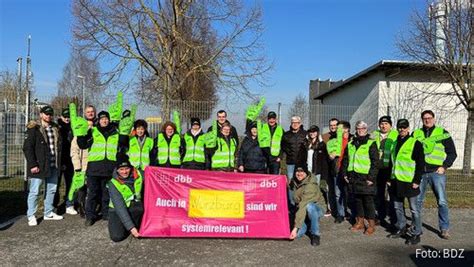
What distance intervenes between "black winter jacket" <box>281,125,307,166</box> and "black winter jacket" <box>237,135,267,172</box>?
0.52m

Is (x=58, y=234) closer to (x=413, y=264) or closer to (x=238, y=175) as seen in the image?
(x=238, y=175)

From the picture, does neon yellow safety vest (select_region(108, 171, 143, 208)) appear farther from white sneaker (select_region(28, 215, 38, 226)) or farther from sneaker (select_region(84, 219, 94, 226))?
white sneaker (select_region(28, 215, 38, 226))

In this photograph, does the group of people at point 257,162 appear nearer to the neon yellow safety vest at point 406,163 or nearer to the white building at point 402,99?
the neon yellow safety vest at point 406,163

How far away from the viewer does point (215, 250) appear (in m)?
6.45

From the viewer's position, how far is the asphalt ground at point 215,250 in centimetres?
597

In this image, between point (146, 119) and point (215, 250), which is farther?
point (146, 119)

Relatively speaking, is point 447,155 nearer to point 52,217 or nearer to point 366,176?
point 366,176

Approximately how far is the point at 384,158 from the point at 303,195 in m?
1.75

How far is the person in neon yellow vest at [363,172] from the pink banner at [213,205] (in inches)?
48.3

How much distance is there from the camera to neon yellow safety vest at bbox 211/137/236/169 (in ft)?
27.4

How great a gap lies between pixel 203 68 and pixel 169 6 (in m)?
2.67

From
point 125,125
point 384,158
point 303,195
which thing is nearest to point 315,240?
point 303,195

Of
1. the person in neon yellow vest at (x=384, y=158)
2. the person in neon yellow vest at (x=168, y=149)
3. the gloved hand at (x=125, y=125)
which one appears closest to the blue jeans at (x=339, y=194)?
the person in neon yellow vest at (x=384, y=158)

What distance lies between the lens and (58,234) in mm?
7184
